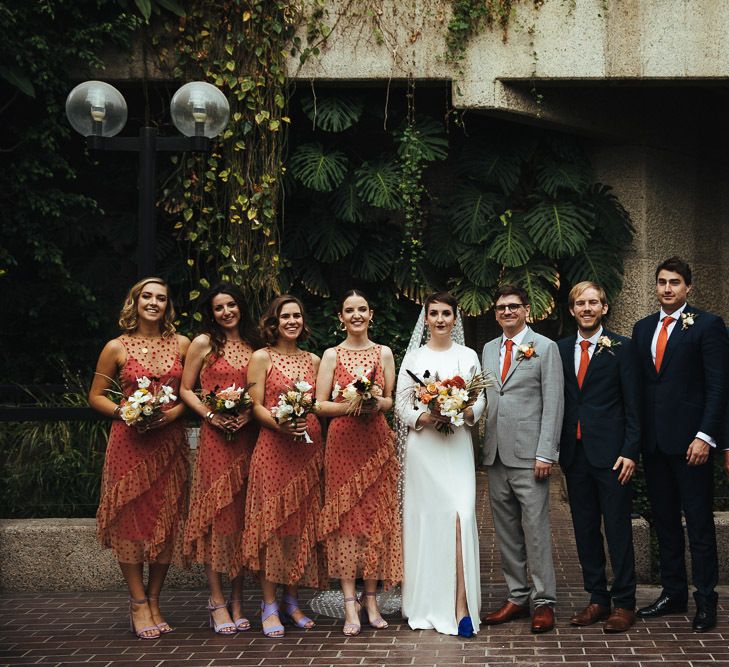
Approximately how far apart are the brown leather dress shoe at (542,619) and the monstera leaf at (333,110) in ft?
20.2

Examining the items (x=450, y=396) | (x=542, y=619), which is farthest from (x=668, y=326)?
(x=542, y=619)

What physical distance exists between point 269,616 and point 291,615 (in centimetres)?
27

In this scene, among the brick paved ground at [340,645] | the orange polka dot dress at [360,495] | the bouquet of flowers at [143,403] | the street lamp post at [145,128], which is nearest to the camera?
the brick paved ground at [340,645]

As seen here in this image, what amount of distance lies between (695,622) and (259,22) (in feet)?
24.9

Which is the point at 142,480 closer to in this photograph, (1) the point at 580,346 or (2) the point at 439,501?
(2) the point at 439,501

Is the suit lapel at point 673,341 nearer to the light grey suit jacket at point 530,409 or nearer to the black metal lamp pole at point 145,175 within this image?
the light grey suit jacket at point 530,409

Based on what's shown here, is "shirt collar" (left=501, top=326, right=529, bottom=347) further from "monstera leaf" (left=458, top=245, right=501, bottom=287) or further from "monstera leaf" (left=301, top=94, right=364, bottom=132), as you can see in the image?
"monstera leaf" (left=301, top=94, right=364, bottom=132)

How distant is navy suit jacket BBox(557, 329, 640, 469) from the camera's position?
677 cm

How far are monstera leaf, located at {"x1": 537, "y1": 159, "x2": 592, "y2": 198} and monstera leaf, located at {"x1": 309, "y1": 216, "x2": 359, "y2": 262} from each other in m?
2.28

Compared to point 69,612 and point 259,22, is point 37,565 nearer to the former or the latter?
point 69,612

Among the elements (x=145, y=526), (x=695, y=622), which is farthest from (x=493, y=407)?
(x=145, y=526)

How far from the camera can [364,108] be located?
461 inches

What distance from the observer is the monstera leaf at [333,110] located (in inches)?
442

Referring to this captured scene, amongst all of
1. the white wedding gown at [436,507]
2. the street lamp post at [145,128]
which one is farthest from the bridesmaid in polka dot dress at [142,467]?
the white wedding gown at [436,507]
